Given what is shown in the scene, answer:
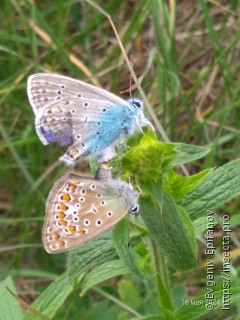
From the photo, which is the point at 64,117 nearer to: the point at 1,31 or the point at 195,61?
the point at 1,31

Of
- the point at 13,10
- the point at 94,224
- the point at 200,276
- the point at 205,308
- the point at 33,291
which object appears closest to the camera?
the point at 94,224

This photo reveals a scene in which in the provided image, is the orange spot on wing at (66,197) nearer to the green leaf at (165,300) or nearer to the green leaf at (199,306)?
the green leaf at (165,300)

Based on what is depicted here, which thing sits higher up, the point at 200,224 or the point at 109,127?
the point at 109,127

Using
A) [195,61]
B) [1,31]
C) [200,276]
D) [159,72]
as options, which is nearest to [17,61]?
[1,31]

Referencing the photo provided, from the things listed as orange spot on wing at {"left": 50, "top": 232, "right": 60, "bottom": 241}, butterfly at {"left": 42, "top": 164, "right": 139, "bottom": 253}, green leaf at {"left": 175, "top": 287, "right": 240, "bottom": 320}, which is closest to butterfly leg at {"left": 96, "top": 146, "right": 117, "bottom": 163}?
butterfly at {"left": 42, "top": 164, "right": 139, "bottom": 253}

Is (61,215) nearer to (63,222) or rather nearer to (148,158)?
(63,222)

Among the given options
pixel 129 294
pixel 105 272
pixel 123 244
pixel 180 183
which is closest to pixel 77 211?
pixel 123 244
